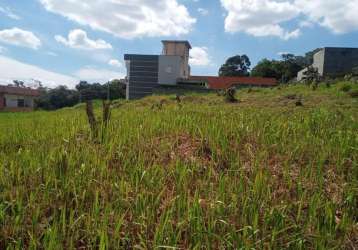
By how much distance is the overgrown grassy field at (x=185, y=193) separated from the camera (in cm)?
204

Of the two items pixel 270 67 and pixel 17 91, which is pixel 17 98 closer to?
pixel 17 91

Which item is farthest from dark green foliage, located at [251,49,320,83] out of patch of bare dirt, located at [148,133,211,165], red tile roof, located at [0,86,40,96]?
patch of bare dirt, located at [148,133,211,165]

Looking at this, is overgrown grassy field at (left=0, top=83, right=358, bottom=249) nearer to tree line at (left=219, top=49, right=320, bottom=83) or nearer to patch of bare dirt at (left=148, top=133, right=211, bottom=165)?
patch of bare dirt at (left=148, top=133, right=211, bottom=165)

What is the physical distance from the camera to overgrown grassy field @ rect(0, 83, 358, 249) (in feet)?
6.70

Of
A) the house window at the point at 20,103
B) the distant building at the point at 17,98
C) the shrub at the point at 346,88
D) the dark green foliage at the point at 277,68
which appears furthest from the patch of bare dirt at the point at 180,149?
the dark green foliage at the point at 277,68

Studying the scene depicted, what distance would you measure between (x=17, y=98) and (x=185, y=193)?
136 feet

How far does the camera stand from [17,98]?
38875mm

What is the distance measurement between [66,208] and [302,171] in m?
2.09

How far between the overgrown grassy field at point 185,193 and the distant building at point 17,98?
1454 inches

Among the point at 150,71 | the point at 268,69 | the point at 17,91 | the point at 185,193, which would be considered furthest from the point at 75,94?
the point at 185,193

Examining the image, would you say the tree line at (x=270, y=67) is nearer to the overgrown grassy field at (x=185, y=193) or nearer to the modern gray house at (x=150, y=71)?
the modern gray house at (x=150, y=71)

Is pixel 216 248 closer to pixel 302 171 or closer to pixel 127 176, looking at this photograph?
pixel 127 176

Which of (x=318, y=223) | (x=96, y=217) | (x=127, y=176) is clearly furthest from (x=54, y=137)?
(x=318, y=223)

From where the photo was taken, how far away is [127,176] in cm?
294
